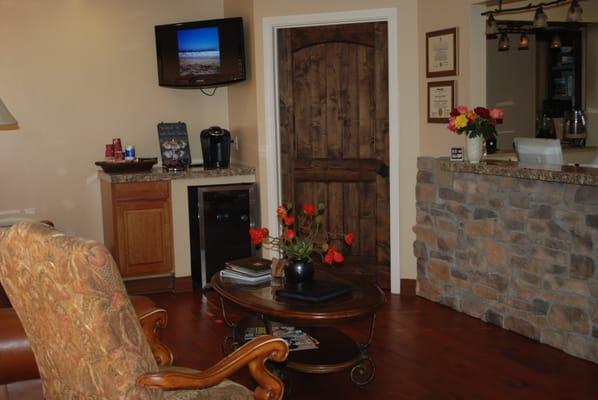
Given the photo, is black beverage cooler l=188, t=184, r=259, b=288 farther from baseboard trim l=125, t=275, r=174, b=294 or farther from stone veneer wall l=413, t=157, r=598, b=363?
stone veneer wall l=413, t=157, r=598, b=363

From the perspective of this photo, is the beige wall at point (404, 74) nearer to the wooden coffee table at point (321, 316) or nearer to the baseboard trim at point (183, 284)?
the baseboard trim at point (183, 284)

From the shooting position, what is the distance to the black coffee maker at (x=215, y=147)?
20.3ft

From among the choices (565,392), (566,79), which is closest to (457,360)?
(565,392)

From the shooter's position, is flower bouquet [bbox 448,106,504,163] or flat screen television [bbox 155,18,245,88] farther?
flat screen television [bbox 155,18,245,88]

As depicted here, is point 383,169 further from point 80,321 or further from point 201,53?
point 80,321

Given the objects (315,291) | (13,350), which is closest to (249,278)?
(315,291)

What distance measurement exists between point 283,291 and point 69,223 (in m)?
3.12

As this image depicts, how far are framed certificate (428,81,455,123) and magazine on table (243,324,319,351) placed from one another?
207 centimetres

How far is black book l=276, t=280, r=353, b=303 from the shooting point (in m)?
3.59

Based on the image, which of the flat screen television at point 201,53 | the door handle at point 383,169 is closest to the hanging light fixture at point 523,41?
the door handle at point 383,169

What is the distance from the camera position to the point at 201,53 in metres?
6.15

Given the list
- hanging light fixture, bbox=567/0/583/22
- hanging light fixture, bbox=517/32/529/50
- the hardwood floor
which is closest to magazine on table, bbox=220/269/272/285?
the hardwood floor

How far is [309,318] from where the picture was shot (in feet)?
11.3

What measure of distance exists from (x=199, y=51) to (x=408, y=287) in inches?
98.5
